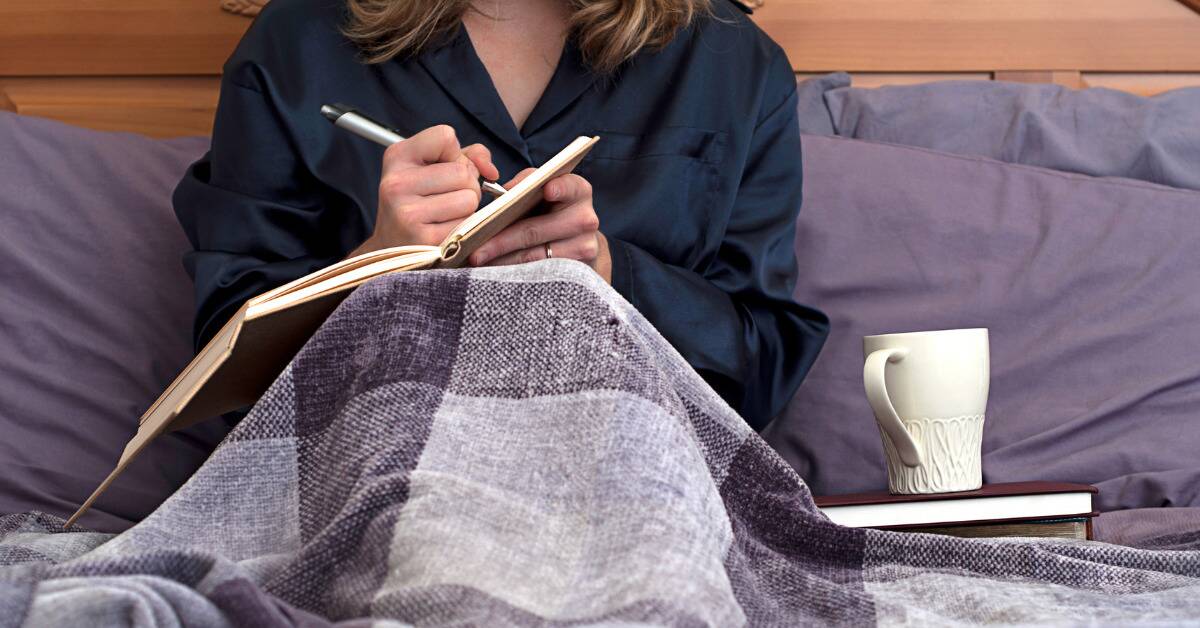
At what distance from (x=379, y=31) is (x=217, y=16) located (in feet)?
1.70

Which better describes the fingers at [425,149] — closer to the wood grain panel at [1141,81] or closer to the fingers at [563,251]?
the fingers at [563,251]

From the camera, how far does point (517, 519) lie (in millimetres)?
547

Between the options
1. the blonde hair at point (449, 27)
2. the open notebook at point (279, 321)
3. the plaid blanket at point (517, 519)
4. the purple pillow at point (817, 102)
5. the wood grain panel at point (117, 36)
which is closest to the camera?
the plaid blanket at point (517, 519)

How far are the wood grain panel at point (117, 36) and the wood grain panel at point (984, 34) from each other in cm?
77

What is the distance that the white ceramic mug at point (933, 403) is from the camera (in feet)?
2.92

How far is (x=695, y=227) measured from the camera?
119 cm

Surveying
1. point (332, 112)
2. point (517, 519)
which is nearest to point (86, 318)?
point (332, 112)

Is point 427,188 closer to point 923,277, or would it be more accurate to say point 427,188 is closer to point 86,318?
point 86,318

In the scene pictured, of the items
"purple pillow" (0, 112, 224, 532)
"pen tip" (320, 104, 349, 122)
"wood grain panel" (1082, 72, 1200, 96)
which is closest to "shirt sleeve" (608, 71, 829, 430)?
"pen tip" (320, 104, 349, 122)

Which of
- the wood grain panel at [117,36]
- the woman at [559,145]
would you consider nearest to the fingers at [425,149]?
the woman at [559,145]

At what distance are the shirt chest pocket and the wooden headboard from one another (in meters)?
0.50

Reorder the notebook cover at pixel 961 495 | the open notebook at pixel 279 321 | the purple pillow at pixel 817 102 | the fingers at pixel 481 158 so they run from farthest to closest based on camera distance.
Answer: the purple pillow at pixel 817 102, the fingers at pixel 481 158, the notebook cover at pixel 961 495, the open notebook at pixel 279 321

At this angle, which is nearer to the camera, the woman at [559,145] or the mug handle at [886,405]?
the mug handle at [886,405]

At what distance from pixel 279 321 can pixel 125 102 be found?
1.09 metres
